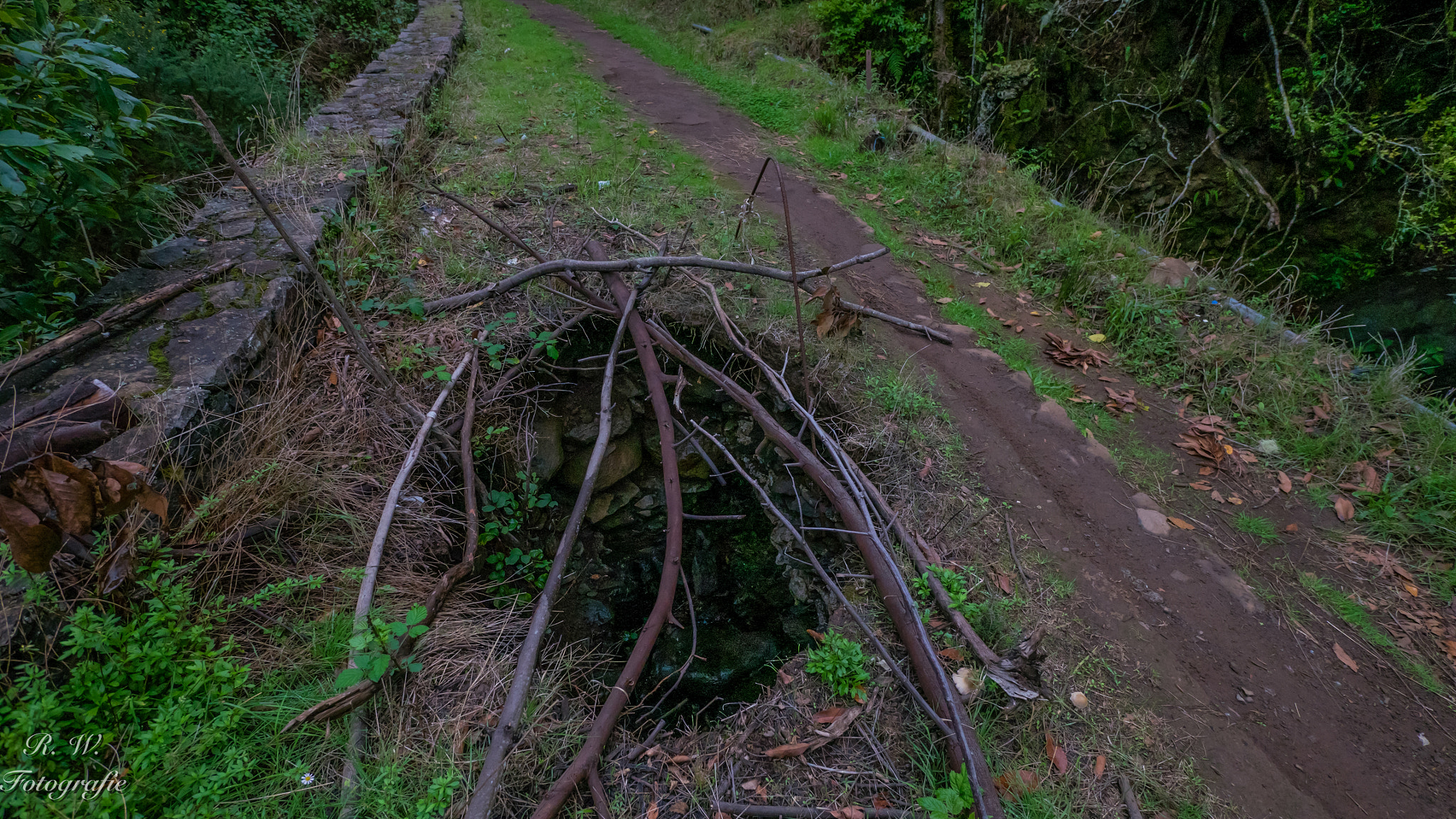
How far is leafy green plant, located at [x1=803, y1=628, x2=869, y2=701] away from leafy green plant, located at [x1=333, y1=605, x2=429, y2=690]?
143cm

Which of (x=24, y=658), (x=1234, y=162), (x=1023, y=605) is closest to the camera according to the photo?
(x=24, y=658)

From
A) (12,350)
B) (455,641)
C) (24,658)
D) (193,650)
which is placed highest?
(12,350)

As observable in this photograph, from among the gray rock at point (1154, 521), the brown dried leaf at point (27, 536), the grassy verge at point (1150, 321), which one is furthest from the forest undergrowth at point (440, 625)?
the grassy verge at point (1150, 321)

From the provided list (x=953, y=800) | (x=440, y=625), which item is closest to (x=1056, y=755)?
(x=953, y=800)

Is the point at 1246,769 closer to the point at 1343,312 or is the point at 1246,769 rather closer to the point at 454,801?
the point at 454,801

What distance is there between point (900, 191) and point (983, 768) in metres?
5.13

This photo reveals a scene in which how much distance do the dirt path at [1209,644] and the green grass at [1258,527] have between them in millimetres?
277

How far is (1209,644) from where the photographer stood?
2.56 meters

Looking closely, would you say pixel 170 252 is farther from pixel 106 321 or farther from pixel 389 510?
pixel 389 510

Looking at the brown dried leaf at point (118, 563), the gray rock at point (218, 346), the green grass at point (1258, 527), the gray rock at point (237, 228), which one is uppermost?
the gray rock at point (237, 228)

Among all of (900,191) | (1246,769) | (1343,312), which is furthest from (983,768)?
(1343,312)

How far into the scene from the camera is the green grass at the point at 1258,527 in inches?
120

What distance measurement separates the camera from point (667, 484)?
9.61ft

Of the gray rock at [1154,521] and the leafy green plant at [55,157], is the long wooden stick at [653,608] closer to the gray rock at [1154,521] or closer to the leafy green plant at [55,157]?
the leafy green plant at [55,157]
